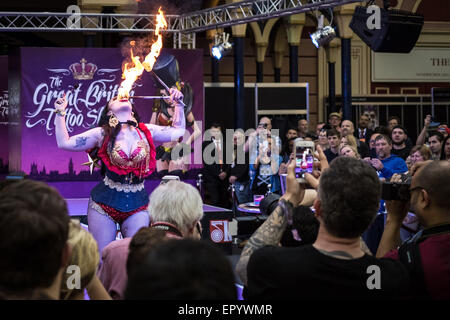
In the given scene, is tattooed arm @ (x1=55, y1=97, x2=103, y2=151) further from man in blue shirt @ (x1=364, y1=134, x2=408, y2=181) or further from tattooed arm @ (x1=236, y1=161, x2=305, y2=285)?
man in blue shirt @ (x1=364, y1=134, x2=408, y2=181)

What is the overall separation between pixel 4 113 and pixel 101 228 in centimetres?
562

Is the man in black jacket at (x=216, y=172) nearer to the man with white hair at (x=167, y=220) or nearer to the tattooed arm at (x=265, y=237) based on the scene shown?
the man with white hair at (x=167, y=220)

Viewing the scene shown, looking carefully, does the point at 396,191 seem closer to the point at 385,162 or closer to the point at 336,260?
the point at 336,260

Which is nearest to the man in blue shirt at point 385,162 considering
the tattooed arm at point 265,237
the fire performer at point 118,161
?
the fire performer at point 118,161

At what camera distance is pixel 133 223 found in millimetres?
3676

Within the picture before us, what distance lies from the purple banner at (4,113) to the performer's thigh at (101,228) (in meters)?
5.39

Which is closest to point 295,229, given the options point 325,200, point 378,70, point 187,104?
point 325,200

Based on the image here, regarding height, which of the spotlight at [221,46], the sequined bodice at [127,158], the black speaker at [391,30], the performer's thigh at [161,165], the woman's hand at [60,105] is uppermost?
the spotlight at [221,46]

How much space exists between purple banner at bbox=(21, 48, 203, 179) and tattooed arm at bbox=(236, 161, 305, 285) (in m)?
6.02

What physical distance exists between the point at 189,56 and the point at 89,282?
6.46 meters

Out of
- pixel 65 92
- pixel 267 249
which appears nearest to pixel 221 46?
pixel 65 92

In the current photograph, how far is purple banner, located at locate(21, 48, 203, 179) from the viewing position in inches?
298

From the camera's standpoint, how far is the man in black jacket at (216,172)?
8016 mm

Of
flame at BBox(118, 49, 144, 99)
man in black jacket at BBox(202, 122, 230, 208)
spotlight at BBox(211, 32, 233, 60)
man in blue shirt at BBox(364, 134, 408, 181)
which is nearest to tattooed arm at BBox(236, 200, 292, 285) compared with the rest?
flame at BBox(118, 49, 144, 99)
